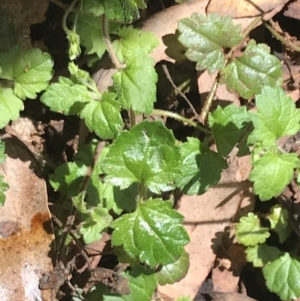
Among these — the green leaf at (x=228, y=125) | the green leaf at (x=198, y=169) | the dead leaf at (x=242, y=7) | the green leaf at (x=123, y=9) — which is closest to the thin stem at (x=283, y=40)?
the dead leaf at (x=242, y=7)

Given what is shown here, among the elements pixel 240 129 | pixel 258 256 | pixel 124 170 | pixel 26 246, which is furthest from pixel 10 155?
pixel 258 256

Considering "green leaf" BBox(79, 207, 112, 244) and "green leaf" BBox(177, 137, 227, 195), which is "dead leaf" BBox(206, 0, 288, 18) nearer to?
"green leaf" BBox(177, 137, 227, 195)

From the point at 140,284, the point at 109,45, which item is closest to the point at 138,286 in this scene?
the point at 140,284

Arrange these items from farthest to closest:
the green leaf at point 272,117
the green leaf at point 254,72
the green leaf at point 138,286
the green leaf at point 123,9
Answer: the green leaf at point 254,72 < the green leaf at point 138,286 < the green leaf at point 272,117 < the green leaf at point 123,9

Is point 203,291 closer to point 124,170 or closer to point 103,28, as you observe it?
point 124,170

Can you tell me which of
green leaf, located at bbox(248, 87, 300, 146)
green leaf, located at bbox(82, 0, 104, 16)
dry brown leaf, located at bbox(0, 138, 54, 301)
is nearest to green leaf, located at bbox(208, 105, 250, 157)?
green leaf, located at bbox(248, 87, 300, 146)

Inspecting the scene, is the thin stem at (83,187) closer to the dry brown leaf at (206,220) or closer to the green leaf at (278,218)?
the dry brown leaf at (206,220)

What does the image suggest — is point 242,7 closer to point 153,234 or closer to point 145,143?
point 145,143
